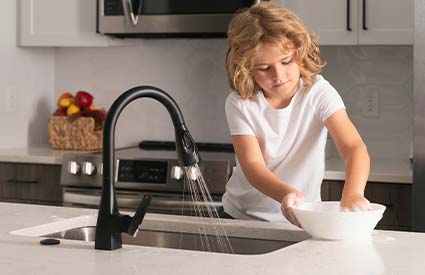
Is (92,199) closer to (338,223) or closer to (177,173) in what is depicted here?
(177,173)

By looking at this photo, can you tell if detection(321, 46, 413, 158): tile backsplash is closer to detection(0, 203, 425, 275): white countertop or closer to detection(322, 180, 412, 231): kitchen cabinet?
detection(322, 180, 412, 231): kitchen cabinet

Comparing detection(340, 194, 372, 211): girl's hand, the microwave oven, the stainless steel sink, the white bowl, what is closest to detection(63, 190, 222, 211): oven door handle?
the microwave oven

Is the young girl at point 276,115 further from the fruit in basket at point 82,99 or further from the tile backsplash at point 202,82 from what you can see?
the fruit in basket at point 82,99

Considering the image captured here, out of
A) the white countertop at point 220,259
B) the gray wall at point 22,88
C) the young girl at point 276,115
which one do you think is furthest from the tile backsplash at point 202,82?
the white countertop at point 220,259

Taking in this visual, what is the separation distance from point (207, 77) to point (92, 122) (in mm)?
604

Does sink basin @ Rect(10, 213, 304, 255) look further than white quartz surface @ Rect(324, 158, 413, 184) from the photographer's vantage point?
No

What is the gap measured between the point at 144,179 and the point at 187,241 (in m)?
1.40

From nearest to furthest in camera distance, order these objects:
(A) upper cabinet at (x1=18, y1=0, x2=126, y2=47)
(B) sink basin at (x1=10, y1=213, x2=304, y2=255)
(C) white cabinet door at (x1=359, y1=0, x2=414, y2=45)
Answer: (B) sink basin at (x1=10, y1=213, x2=304, y2=255), (C) white cabinet door at (x1=359, y1=0, x2=414, y2=45), (A) upper cabinet at (x1=18, y1=0, x2=126, y2=47)

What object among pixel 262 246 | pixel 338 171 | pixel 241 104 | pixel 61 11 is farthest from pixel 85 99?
pixel 262 246

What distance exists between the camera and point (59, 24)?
414 centimetres

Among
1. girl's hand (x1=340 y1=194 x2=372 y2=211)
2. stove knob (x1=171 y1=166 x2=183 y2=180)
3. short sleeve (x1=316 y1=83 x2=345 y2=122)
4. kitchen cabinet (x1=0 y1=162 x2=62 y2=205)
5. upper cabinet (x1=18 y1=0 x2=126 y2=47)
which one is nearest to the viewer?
girl's hand (x1=340 y1=194 x2=372 y2=211)

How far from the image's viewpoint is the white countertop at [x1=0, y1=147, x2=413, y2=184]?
3299 millimetres

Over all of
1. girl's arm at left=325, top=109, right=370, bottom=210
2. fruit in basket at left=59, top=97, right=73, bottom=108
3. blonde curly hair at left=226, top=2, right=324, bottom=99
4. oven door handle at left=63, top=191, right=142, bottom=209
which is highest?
blonde curly hair at left=226, top=2, right=324, bottom=99

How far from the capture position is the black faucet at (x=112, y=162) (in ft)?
6.12
